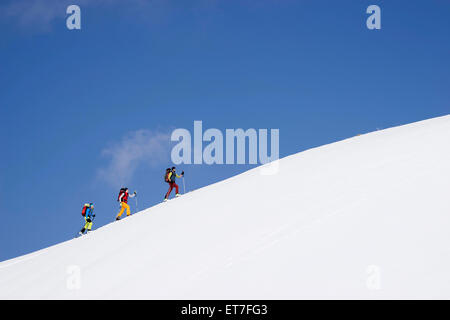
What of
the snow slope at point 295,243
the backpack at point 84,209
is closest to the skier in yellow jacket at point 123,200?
the backpack at point 84,209

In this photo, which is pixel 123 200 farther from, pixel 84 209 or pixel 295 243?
pixel 295 243

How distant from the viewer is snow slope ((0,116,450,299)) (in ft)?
19.9

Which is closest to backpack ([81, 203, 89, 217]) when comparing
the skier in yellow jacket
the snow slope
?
the skier in yellow jacket

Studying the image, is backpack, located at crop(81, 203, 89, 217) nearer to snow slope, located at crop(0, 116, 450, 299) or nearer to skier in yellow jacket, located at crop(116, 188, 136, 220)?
skier in yellow jacket, located at crop(116, 188, 136, 220)

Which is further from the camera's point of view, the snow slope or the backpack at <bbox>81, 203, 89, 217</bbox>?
the backpack at <bbox>81, 203, 89, 217</bbox>

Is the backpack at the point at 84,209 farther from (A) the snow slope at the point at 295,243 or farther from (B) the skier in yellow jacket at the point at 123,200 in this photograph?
(A) the snow slope at the point at 295,243

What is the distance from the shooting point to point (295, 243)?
24.1ft

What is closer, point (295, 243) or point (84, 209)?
point (295, 243)

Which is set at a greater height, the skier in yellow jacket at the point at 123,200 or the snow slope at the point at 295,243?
the skier in yellow jacket at the point at 123,200

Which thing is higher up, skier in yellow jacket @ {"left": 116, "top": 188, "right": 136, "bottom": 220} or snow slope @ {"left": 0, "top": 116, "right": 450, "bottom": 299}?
skier in yellow jacket @ {"left": 116, "top": 188, "right": 136, "bottom": 220}

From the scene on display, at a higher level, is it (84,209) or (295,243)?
(84,209)

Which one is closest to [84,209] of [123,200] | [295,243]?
[123,200]

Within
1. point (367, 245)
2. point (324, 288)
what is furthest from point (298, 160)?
point (324, 288)

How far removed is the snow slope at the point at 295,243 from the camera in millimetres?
6059
